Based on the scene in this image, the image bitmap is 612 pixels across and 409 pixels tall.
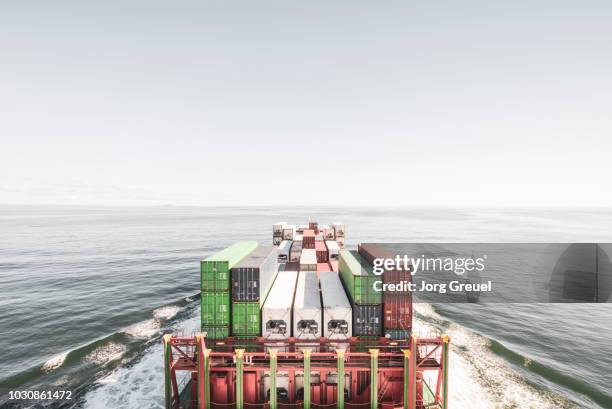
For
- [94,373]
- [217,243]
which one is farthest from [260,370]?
[217,243]

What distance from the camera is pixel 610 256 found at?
3578 inches

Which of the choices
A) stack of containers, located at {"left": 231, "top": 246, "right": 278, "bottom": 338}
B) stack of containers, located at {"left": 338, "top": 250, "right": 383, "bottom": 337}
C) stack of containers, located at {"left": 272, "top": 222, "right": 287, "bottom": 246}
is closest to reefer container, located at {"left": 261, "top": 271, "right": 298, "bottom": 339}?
stack of containers, located at {"left": 231, "top": 246, "right": 278, "bottom": 338}

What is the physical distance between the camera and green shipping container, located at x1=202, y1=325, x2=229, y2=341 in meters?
23.7

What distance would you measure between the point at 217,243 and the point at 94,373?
7401cm

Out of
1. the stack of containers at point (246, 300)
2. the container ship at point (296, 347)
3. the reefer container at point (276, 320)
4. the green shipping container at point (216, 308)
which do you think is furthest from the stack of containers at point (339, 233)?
the green shipping container at point (216, 308)

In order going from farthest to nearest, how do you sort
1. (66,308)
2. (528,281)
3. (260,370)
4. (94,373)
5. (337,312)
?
(528,281) → (66,308) → (94,373) → (337,312) → (260,370)

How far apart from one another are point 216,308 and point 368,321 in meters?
13.7

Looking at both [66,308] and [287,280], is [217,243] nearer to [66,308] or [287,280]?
[66,308]

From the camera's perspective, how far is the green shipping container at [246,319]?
2372 centimetres

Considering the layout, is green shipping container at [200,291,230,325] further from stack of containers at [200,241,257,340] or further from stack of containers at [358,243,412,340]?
stack of containers at [358,243,412,340]

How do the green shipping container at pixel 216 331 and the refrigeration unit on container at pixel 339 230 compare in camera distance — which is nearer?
the green shipping container at pixel 216 331

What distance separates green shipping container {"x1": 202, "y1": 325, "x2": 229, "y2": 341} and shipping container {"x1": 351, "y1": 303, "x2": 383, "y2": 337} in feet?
38.5

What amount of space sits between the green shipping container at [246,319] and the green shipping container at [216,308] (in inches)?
27.6

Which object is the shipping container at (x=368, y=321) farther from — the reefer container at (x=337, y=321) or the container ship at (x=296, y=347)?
the reefer container at (x=337, y=321)
